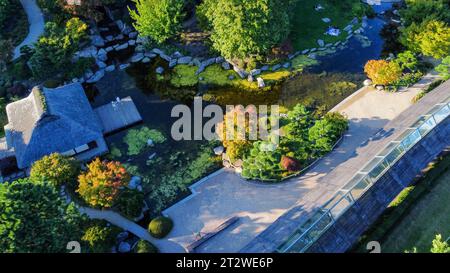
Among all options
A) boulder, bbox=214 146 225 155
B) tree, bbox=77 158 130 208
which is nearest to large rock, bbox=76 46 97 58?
tree, bbox=77 158 130 208

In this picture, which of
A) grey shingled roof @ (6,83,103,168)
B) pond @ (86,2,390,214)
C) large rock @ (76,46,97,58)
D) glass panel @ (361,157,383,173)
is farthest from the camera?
large rock @ (76,46,97,58)

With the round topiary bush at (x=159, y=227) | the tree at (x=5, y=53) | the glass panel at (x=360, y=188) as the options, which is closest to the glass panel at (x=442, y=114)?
the glass panel at (x=360, y=188)

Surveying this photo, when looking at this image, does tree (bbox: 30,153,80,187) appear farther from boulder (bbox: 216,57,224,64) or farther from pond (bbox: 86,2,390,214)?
boulder (bbox: 216,57,224,64)

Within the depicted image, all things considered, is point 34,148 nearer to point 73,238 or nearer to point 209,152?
point 73,238

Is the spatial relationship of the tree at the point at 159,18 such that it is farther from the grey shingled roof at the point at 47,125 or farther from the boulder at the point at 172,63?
the grey shingled roof at the point at 47,125
